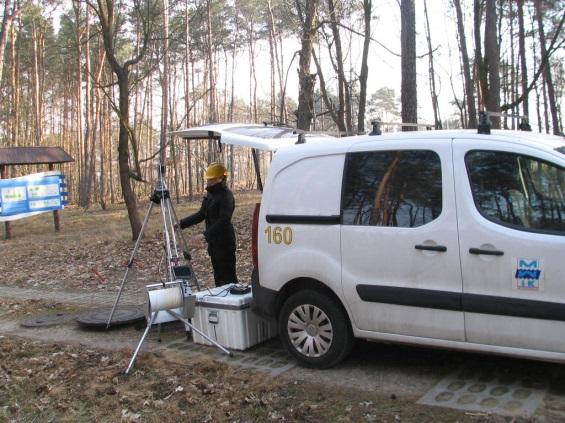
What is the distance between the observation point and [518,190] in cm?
423

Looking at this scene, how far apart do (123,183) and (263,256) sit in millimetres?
9054

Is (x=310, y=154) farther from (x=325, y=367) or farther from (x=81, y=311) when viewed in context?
(x=81, y=311)

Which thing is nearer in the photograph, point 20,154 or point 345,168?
point 345,168

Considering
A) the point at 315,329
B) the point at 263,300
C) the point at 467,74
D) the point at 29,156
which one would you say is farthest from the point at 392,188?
the point at 29,156

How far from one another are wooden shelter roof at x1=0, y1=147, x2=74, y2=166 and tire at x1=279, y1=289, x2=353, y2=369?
15.8m

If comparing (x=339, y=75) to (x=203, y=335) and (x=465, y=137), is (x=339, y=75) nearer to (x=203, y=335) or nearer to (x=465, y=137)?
(x=203, y=335)

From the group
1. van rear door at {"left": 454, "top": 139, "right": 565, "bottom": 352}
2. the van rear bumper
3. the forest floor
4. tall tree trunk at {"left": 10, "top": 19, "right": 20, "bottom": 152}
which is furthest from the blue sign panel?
tall tree trunk at {"left": 10, "top": 19, "right": 20, "bottom": 152}

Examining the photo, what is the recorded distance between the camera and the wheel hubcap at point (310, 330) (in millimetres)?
5055

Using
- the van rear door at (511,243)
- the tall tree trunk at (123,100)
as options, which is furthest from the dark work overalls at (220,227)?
the tall tree trunk at (123,100)

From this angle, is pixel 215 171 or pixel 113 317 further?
pixel 113 317

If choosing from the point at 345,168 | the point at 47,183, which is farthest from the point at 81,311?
the point at 47,183

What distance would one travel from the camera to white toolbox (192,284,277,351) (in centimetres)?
579

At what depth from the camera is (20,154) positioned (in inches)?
737

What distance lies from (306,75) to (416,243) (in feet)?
30.3
